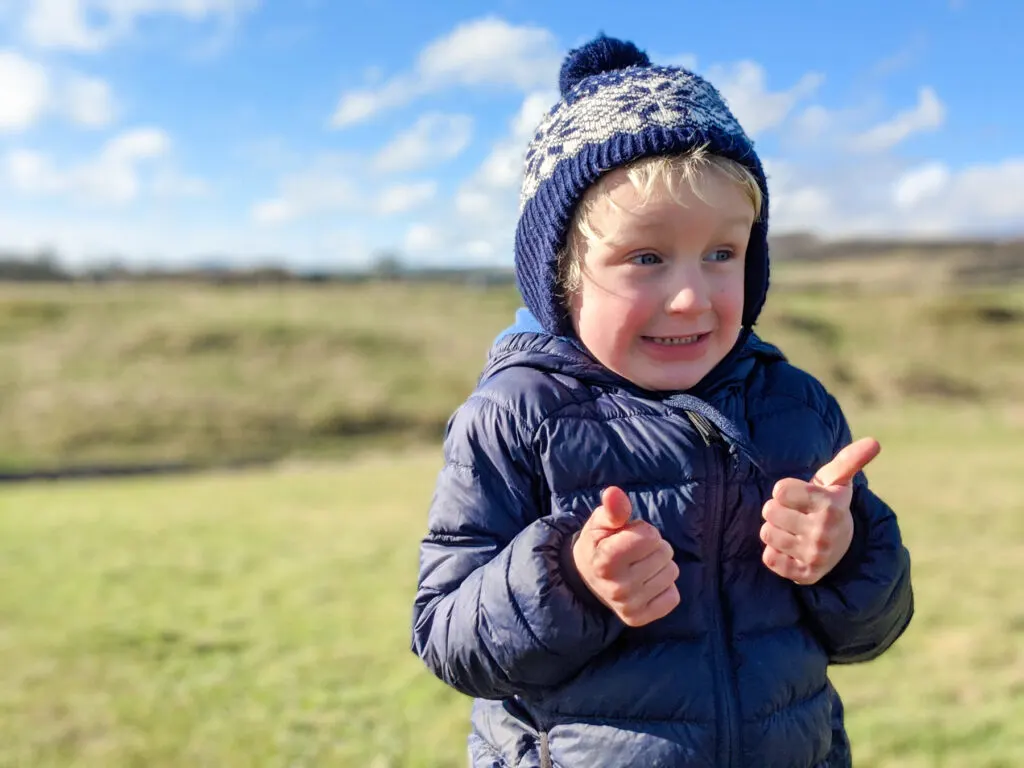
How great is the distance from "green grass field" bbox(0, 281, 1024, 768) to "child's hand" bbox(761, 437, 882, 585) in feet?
8.20

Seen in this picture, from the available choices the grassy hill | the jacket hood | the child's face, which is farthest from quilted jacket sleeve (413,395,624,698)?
the grassy hill

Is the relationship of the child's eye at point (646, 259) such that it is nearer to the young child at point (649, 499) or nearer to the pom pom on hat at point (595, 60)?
the young child at point (649, 499)

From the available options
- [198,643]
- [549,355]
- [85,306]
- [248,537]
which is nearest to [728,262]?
[549,355]

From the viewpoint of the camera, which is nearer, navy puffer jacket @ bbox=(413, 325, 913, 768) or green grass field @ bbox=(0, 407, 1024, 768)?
navy puffer jacket @ bbox=(413, 325, 913, 768)

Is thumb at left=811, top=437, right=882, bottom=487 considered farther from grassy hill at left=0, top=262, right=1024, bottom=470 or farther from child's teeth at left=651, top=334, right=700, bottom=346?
grassy hill at left=0, top=262, right=1024, bottom=470

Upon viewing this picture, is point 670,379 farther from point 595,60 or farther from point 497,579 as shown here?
point 595,60

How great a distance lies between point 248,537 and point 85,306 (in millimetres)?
23407

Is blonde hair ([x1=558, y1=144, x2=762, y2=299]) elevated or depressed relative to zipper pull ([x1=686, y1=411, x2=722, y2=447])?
elevated

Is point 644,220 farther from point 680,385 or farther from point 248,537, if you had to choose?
point 248,537

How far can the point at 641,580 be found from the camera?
1388 mm

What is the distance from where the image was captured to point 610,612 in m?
1.48

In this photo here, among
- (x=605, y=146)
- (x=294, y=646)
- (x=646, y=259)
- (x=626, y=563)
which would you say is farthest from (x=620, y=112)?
(x=294, y=646)

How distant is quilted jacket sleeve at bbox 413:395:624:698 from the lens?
1442mm

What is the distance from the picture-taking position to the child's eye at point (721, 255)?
1626 mm
